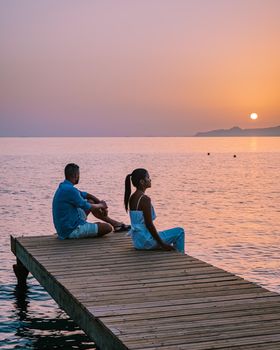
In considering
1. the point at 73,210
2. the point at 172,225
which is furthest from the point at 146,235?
the point at 172,225

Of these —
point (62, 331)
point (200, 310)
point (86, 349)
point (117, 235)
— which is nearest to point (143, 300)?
point (200, 310)

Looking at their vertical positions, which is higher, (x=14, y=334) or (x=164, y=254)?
(x=164, y=254)

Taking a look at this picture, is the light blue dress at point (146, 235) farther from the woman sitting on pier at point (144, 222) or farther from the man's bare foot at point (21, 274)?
the man's bare foot at point (21, 274)

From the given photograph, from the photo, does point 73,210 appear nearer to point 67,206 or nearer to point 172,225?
point 67,206

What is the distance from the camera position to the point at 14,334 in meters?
10.7

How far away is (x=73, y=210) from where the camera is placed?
12.4 meters

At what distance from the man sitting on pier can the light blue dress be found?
146cm

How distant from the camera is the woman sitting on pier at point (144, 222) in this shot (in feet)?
35.8

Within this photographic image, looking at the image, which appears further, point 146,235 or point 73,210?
point 73,210

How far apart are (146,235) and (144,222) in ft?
1.08

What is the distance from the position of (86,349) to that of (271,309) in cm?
382

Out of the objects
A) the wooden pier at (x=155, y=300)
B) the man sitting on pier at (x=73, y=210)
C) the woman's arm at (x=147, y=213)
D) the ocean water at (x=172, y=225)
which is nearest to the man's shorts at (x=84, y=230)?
the man sitting on pier at (x=73, y=210)

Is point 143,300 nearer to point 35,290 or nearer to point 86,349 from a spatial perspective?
point 86,349

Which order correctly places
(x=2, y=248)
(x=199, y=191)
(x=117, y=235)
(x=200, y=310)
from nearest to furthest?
(x=200, y=310) → (x=117, y=235) → (x=2, y=248) → (x=199, y=191)
